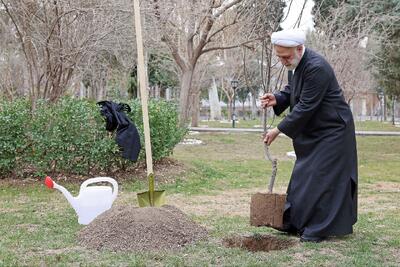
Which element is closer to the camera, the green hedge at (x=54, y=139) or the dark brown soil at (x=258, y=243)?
the dark brown soil at (x=258, y=243)

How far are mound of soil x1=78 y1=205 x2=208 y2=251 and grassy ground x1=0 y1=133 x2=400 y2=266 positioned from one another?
4.6 inches

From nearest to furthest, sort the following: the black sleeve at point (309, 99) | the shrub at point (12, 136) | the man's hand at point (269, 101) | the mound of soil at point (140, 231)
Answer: the mound of soil at point (140, 231) → the black sleeve at point (309, 99) → the man's hand at point (269, 101) → the shrub at point (12, 136)

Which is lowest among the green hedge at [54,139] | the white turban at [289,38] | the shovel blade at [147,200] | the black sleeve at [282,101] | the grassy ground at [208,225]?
the grassy ground at [208,225]

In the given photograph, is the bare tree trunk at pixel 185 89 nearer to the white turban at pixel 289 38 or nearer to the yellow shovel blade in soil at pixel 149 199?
the yellow shovel blade in soil at pixel 149 199

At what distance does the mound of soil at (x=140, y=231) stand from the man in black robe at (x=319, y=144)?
2.94 feet

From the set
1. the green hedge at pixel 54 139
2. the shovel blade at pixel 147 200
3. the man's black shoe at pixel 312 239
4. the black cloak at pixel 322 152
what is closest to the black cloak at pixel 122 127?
the green hedge at pixel 54 139

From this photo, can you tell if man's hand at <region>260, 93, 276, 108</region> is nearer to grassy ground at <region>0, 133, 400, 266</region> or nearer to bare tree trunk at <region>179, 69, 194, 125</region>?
grassy ground at <region>0, 133, 400, 266</region>

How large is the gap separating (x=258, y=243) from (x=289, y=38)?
1638mm

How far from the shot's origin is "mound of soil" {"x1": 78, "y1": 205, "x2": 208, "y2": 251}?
4277 millimetres

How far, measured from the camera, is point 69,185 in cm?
830

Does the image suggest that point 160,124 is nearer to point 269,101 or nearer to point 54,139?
point 54,139

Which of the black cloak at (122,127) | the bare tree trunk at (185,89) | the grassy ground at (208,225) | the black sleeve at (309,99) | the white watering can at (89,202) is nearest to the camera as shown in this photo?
the grassy ground at (208,225)

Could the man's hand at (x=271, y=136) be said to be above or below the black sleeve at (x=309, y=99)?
below

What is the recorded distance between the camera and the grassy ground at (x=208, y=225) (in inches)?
156
